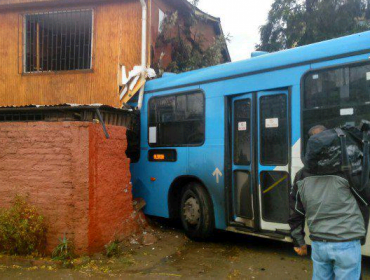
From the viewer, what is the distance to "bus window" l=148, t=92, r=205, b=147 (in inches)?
Result: 265

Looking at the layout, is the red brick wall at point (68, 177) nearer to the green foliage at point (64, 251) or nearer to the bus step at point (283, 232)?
the green foliage at point (64, 251)

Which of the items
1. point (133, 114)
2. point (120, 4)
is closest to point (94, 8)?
point (120, 4)

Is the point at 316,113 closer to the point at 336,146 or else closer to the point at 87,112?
the point at 336,146

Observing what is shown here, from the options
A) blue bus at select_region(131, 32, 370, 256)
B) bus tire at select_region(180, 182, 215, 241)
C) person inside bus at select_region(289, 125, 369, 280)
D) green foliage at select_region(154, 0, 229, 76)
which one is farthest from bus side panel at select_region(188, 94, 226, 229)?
green foliage at select_region(154, 0, 229, 76)

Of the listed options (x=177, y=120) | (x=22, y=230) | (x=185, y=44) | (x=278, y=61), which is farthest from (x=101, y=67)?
(x=278, y=61)

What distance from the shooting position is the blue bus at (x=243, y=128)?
4.93 meters

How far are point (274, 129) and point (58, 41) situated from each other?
6879mm

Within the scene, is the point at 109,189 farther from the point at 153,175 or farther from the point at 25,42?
the point at 25,42

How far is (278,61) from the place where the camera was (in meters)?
5.56

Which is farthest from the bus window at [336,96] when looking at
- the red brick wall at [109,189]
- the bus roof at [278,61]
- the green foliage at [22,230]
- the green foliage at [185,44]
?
the green foliage at [185,44]

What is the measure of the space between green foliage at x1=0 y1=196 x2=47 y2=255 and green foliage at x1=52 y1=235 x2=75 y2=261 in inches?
Answer: 12.3

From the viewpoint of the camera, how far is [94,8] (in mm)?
9758

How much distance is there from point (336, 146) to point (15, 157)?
513 centimetres

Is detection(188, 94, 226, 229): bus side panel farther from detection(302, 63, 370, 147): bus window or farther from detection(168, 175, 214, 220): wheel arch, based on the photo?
detection(302, 63, 370, 147): bus window
